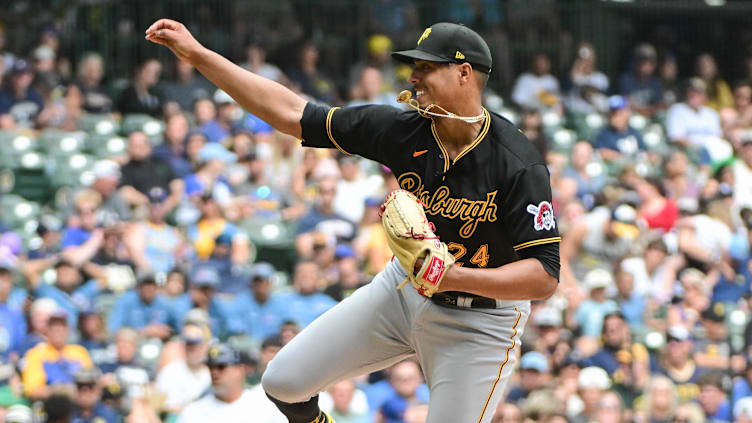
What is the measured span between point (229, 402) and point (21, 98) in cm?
588

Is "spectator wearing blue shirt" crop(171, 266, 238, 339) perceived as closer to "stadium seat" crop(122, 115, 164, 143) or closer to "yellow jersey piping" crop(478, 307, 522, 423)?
"stadium seat" crop(122, 115, 164, 143)

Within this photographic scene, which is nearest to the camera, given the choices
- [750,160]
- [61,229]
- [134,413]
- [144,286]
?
[134,413]

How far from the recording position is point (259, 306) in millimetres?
9242

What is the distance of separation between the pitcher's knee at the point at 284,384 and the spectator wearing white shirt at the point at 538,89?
31.2 ft

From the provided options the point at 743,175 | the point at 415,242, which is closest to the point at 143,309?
the point at 415,242

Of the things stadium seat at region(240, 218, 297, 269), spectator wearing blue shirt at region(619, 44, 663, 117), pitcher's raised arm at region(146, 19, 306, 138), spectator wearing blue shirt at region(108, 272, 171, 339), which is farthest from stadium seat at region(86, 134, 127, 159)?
pitcher's raised arm at region(146, 19, 306, 138)

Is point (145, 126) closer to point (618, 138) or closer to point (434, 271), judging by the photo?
point (618, 138)

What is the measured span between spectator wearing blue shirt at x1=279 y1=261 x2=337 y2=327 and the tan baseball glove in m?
4.70

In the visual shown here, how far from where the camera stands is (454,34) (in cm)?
462

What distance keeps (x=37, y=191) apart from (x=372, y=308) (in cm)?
686

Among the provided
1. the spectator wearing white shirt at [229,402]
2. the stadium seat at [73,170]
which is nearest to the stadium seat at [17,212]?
the stadium seat at [73,170]

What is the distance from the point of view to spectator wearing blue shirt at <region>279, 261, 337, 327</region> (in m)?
9.17

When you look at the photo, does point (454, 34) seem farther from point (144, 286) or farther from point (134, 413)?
point (144, 286)

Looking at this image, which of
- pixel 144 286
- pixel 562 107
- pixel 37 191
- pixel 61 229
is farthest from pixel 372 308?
pixel 562 107
